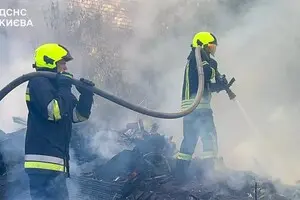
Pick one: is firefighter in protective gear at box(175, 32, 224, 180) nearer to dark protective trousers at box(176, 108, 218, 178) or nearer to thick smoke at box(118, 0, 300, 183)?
dark protective trousers at box(176, 108, 218, 178)

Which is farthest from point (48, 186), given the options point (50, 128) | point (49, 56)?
point (49, 56)

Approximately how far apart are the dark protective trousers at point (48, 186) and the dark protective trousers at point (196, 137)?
2318 millimetres

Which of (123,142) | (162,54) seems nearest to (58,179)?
(123,142)

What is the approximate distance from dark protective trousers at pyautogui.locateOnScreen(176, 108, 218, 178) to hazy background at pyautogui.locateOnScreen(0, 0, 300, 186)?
1.38 m

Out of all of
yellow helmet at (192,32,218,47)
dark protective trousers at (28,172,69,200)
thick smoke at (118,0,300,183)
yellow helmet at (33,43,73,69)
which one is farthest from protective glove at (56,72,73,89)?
thick smoke at (118,0,300,183)

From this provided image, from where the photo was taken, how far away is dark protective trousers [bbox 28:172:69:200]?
416 cm

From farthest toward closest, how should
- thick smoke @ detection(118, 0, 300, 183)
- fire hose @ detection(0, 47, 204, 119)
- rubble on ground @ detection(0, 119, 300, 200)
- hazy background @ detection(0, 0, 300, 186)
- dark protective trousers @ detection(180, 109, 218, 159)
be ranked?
hazy background @ detection(0, 0, 300, 186)
thick smoke @ detection(118, 0, 300, 183)
dark protective trousers @ detection(180, 109, 218, 159)
rubble on ground @ detection(0, 119, 300, 200)
fire hose @ detection(0, 47, 204, 119)

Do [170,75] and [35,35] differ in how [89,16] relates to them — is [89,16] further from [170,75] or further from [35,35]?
[170,75]

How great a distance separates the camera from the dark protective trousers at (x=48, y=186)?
4.16 meters

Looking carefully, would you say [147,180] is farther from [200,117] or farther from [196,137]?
[200,117]

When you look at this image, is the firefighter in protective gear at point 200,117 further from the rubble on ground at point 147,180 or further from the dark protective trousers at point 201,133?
the rubble on ground at point 147,180

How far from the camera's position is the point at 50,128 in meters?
4.18

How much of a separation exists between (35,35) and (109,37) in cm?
196

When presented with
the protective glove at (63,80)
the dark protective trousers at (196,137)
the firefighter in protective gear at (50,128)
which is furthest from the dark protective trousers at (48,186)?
the dark protective trousers at (196,137)
